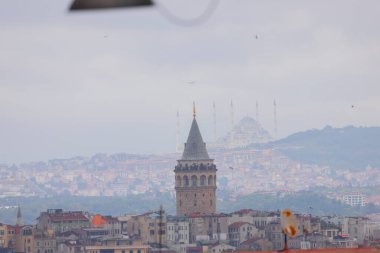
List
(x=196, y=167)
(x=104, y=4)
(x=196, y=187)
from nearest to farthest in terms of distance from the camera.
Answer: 1. (x=104, y=4)
2. (x=196, y=187)
3. (x=196, y=167)

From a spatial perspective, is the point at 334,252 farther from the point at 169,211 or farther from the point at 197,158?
the point at 169,211

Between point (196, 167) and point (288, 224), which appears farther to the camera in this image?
point (196, 167)

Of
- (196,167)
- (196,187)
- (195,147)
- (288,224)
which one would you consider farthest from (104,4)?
(195,147)

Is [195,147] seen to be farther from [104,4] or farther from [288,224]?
[104,4]

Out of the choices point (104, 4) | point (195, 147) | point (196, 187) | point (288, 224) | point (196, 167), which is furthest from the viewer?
point (195, 147)

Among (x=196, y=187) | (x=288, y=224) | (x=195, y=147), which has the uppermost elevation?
(x=195, y=147)

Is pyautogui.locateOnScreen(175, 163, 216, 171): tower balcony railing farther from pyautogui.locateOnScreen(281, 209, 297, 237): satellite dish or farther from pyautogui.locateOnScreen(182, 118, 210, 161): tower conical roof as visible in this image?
pyautogui.locateOnScreen(281, 209, 297, 237): satellite dish

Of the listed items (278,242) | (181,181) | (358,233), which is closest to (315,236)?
(278,242)
